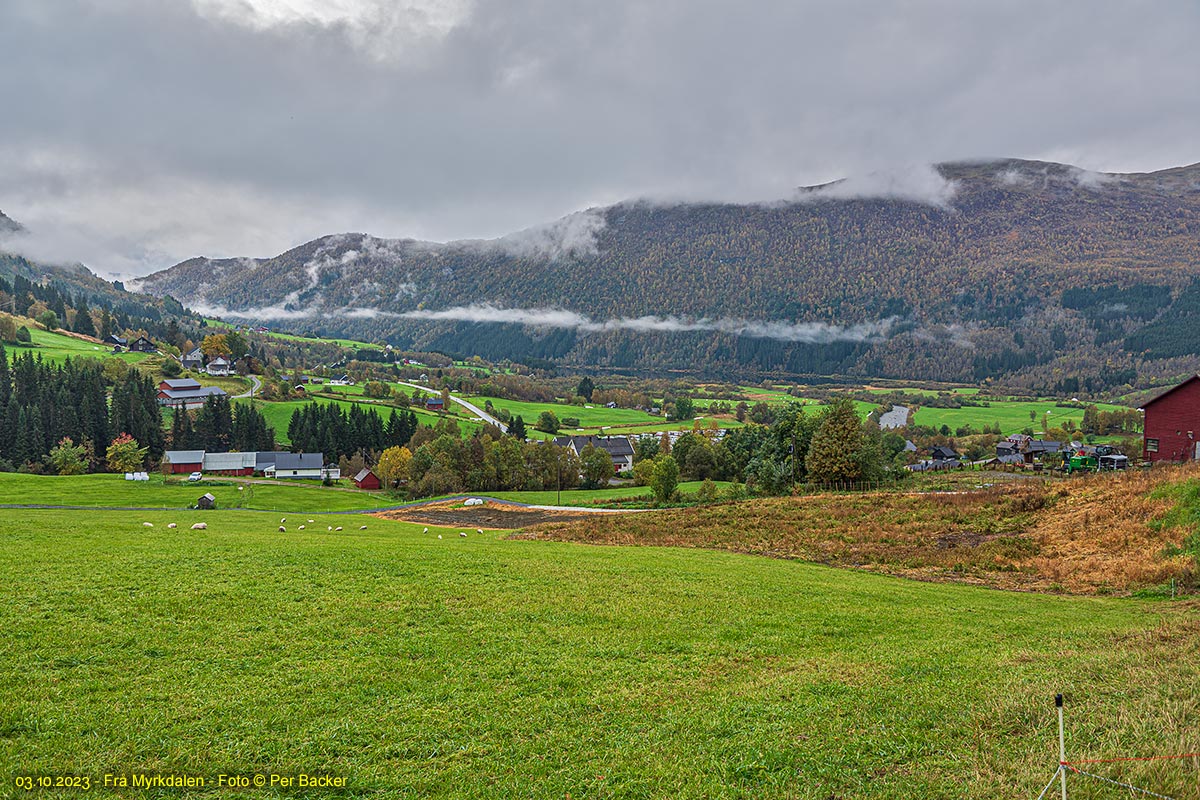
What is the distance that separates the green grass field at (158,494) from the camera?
54.7 metres

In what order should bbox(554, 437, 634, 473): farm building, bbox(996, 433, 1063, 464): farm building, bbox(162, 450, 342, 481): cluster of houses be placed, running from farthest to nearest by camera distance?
bbox(554, 437, 634, 473): farm building, bbox(162, 450, 342, 481): cluster of houses, bbox(996, 433, 1063, 464): farm building

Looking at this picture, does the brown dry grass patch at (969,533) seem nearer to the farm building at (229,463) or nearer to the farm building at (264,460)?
the farm building at (264,460)

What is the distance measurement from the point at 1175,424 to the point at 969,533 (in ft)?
115

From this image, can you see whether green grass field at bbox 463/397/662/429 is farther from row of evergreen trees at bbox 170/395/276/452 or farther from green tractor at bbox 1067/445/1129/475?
green tractor at bbox 1067/445/1129/475

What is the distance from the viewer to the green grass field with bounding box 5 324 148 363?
16025 cm

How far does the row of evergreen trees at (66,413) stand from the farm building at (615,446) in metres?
76.1

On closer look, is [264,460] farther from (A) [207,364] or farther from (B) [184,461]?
(A) [207,364]

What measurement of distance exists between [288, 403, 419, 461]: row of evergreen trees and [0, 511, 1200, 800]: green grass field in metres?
111

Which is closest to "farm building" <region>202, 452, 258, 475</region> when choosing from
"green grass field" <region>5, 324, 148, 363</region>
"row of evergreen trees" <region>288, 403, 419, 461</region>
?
"row of evergreen trees" <region>288, 403, 419, 461</region>

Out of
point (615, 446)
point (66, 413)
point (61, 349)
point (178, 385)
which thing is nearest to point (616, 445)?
point (615, 446)

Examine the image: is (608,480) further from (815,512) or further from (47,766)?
(47,766)

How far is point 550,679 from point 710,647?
13.8ft

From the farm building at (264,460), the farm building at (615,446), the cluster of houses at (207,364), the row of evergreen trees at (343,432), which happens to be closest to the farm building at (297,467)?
the farm building at (264,460)

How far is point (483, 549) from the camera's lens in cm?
2859
